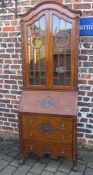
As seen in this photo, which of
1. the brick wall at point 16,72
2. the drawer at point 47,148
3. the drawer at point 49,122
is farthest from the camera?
the brick wall at point 16,72

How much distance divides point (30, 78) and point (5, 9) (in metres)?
1.08

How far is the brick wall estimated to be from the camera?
3.61m

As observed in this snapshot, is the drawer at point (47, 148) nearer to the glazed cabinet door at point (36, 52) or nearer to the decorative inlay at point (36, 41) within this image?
the glazed cabinet door at point (36, 52)

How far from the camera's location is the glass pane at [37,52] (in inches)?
137

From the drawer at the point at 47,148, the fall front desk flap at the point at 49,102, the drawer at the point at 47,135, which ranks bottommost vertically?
the drawer at the point at 47,148

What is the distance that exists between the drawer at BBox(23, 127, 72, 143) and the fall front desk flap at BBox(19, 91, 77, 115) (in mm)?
268

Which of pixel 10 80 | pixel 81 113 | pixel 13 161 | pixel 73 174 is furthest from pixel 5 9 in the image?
pixel 73 174

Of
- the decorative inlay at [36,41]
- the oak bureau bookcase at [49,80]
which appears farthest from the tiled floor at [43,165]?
the decorative inlay at [36,41]

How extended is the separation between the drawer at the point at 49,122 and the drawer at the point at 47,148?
0.80ft

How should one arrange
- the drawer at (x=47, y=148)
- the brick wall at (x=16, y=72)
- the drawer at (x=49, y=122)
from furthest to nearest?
the brick wall at (x=16, y=72), the drawer at (x=47, y=148), the drawer at (x=49, y=122)

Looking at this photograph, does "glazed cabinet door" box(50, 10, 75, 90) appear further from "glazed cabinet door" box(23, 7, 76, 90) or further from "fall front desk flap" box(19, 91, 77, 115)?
"fall front desk flap" box(19, 91, 77, 115)

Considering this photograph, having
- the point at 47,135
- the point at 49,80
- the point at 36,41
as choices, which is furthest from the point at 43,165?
the point at 36,41

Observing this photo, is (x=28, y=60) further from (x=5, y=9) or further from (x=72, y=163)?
(x=72, y=163)

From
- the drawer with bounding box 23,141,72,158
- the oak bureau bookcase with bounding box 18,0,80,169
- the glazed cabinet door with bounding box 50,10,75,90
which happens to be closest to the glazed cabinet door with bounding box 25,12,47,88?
the oak bureau bookcase with bounding box 18,0,80,169
